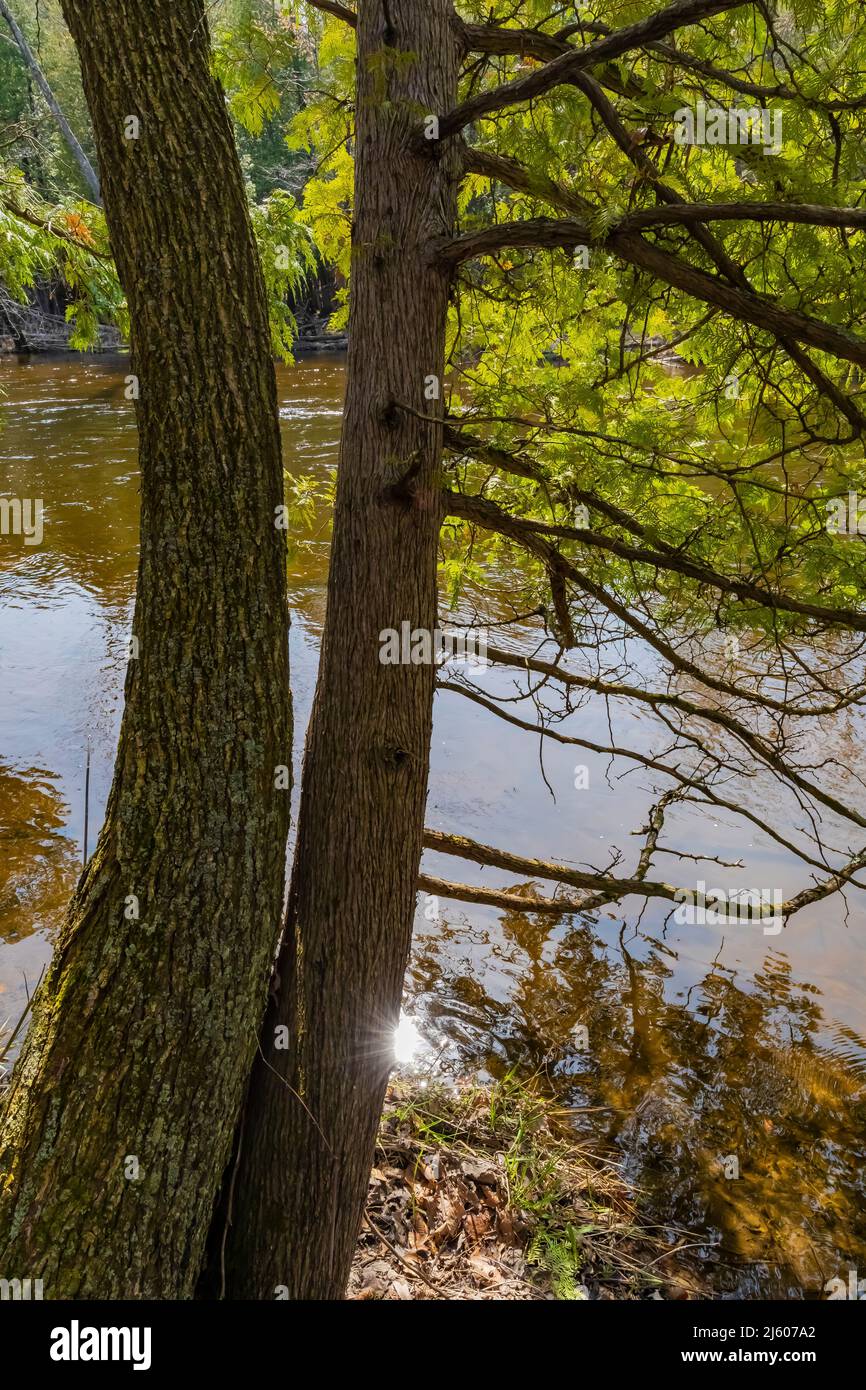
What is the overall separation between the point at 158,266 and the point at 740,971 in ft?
15.8

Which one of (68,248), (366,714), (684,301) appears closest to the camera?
(366,714)

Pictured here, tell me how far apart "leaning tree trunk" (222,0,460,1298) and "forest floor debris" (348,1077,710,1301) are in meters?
0.85

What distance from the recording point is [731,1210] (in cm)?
373

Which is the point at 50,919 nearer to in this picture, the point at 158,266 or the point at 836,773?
the point at 158,266

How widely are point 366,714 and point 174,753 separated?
54cm

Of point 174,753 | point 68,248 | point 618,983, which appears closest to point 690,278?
point 174,753

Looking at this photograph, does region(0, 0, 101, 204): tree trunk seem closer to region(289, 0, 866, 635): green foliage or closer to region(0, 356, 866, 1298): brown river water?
region(0, 356, 866, 1298): brown river water

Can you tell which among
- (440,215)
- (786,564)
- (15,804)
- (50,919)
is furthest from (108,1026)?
(15,804)

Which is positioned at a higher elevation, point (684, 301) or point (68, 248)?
point (68, 248)

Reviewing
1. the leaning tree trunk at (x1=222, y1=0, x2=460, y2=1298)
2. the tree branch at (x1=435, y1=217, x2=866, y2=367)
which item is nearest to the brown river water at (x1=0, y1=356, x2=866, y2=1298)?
the leaning tree trunk at (x1=222, y1=0, x2=460, y2=1298)

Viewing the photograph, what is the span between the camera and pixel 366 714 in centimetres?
238

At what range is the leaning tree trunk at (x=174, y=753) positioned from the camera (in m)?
1.97

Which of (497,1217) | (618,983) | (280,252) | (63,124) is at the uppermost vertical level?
(63,124)

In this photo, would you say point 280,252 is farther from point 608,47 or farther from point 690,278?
point 690,278
